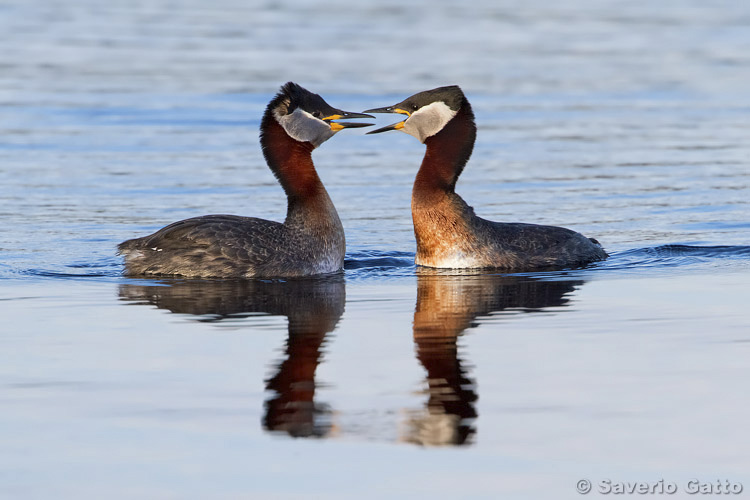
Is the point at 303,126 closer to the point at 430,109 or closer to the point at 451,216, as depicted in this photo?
Result: the point at 430,109

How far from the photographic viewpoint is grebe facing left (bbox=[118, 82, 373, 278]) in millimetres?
12812

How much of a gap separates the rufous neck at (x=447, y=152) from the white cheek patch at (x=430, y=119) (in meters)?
0.05

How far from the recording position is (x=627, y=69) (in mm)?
28531

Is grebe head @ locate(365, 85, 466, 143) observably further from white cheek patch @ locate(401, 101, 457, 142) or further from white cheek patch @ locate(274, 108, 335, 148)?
white cheek patch @ locate(274, 108, 335, 148)

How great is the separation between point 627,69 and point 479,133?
25.1 ft

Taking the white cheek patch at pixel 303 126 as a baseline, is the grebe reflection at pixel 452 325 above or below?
below

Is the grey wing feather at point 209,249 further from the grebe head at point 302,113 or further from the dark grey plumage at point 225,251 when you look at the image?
the grebe head at point 302,113

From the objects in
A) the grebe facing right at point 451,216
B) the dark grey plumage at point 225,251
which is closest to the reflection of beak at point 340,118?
the grebe facing right at point 451,216

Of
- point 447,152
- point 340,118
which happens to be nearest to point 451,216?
point 447,152

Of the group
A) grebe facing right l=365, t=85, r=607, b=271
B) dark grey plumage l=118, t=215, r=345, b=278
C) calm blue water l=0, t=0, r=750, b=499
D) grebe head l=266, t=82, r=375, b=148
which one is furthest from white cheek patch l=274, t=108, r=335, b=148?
calm blue water l=0, t=0, r=750, b=499

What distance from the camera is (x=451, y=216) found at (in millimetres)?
13383

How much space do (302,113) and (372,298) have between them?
93.6 inches

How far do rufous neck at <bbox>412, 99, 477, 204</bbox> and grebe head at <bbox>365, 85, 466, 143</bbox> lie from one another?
0.06 m

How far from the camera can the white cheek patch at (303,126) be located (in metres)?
13.4
